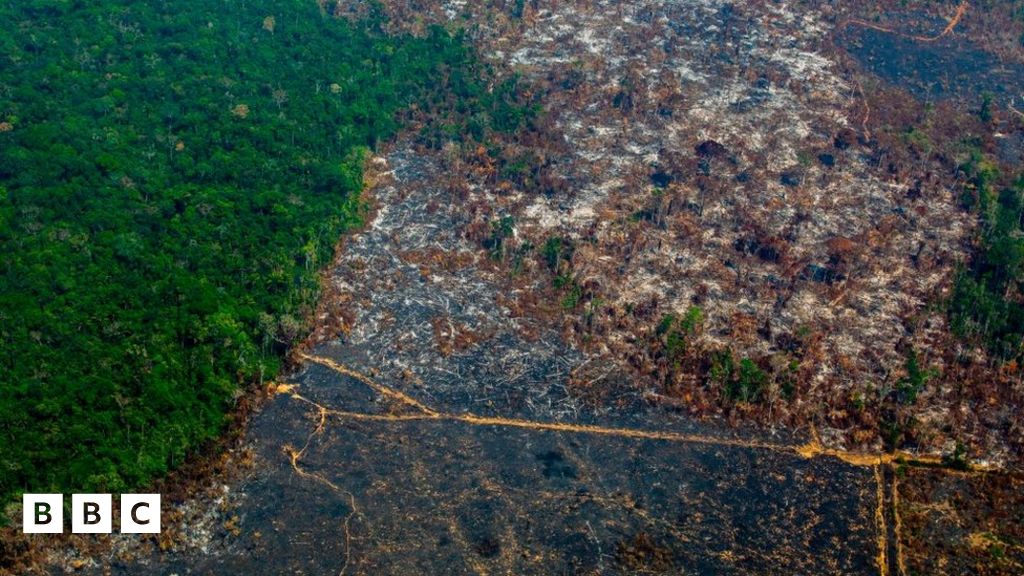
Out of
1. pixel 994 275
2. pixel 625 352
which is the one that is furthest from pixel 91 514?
pixel 994 275

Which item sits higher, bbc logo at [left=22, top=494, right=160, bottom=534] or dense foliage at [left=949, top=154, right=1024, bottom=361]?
dense foliage at [left=949, top=154, right=1024, bottom=361]

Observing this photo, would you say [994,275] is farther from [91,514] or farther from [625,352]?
[91,514]

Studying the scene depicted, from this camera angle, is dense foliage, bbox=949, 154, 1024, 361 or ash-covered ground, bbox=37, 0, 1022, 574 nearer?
ash-covered ground, bbox=37, 0, 1022, 574

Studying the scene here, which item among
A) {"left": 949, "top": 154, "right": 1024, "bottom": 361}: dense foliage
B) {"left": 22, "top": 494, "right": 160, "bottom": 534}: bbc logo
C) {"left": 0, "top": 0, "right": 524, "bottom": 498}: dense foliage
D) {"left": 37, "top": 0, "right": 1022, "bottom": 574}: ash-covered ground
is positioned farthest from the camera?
{"left": 949, "top": 154, "right": 1024, "bottom": 361}: dense foliage

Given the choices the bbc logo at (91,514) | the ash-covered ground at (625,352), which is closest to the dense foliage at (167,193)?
the bbc logo at (91,514)

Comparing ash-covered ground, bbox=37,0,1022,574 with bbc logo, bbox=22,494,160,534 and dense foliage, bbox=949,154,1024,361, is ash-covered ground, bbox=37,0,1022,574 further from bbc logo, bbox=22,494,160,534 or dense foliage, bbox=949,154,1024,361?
dense foliage, bbox=949,154,1024,361

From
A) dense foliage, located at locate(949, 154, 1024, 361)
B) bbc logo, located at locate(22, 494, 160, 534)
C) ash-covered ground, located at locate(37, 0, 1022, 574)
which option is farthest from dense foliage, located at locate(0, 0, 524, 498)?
dense foliage, located at locate(949, 154, 1024, 361)

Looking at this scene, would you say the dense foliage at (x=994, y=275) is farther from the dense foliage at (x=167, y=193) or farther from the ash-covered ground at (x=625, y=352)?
the dense foliage at (x=167, y=193)
